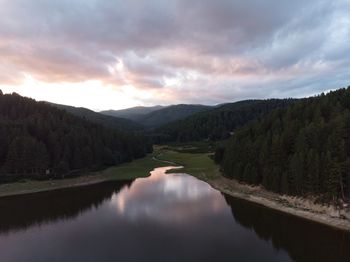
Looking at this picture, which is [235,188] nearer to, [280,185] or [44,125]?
[280,185]

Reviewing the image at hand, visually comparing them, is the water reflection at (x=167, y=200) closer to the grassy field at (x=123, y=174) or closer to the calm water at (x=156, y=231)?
the calm water at (x=156, y=231)

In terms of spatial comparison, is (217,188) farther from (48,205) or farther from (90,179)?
(48,205)

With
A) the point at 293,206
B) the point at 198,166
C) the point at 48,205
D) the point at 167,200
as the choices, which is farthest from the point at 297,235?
the point at 198,166

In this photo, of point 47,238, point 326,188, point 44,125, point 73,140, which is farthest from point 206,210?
point 44,125

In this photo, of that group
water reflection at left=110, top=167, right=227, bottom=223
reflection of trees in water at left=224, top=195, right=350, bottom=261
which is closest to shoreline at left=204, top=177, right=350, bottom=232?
reflection of trees in water at left=224, top=195, right=350, bottom=261

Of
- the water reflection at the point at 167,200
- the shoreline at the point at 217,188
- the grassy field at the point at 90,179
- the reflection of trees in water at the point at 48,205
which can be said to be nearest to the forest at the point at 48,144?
the grassy field at the point at 90,179

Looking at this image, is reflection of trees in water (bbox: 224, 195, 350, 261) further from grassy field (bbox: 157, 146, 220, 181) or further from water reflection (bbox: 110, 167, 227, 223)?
grassy field (bbox: 157, 146, 220, 181)
